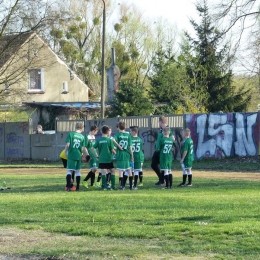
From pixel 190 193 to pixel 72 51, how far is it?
49.2 m

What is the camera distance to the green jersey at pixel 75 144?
1721cm

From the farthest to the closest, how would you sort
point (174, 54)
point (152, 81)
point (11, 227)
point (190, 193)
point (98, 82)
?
point (98, 82) → point (174, 54) → point (152, 81) → point (190, 193) → point (11, 227)

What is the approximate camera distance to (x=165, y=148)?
17516mm

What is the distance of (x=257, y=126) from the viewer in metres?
29.1

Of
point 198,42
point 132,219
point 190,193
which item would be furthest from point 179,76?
point 132,219

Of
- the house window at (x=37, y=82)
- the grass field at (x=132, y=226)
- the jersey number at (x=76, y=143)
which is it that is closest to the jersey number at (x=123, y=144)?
the jersey number at (x=76, y=143)

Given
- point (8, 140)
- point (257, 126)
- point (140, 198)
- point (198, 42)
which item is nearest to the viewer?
point (140, 198)

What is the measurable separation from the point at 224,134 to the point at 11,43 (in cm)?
1243

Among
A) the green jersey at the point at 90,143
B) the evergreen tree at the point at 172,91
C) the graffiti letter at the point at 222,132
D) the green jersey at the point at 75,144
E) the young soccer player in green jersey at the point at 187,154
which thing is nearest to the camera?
the green jersey at the point at 75,144

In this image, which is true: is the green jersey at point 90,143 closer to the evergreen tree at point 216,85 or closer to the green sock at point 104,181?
the green sock at point 104,181

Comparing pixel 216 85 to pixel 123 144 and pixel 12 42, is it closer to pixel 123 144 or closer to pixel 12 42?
pixel 12 42

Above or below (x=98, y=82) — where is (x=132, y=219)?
below

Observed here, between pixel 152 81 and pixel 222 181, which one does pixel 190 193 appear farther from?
pixel 152 81

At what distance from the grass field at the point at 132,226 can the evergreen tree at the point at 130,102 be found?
22656 mm
